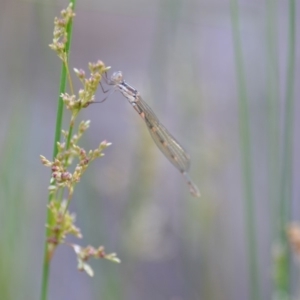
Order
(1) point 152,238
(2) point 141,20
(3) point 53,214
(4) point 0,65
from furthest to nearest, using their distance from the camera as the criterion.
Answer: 1. (2) point 141,20
2. (4) point 0,65
3. (1) point 152,238
4. (3) point 53,214

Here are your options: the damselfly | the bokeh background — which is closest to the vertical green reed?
the bokeh background

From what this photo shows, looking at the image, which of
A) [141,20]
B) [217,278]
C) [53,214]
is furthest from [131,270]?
[141,20]

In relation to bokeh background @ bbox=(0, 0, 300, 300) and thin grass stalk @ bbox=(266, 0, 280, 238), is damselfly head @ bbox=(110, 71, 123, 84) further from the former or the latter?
thin grass stalk @ bbox=(266, 0, 280, 238)

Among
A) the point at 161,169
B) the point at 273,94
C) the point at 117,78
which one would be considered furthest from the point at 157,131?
the point at 161,169

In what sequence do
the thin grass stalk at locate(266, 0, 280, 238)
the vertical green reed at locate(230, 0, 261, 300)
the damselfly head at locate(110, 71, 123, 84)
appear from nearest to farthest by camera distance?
the damselfly head at locate(110, 71, 123, 84) → the vertical green reed at locate(230, 0, 261, 300) → the thin grass stalk at locate(266, 0, 280, 238)

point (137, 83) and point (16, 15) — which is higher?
point (16, 15)

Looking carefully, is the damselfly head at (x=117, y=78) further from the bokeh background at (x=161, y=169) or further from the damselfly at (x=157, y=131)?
the bokeh background at (x=161, y=169)

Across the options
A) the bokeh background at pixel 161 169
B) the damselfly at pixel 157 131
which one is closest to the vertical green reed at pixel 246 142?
Answer: the bokeh background at pixel 161 169

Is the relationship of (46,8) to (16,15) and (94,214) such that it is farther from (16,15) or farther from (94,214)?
(94,214)
